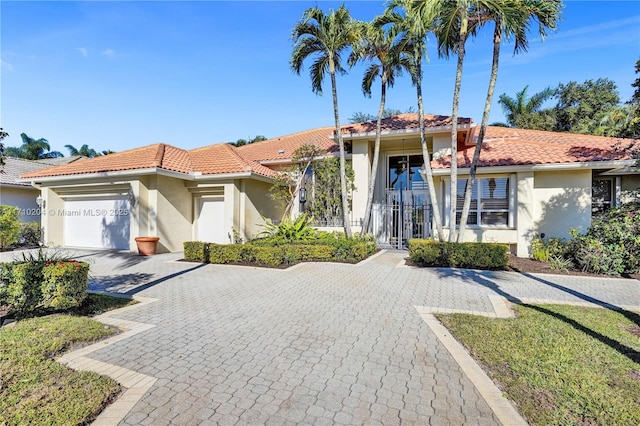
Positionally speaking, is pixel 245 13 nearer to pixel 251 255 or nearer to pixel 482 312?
pixel 251 255

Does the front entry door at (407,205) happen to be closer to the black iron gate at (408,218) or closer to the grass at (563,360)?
the black iron gate at (408,218)

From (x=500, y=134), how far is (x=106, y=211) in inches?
932

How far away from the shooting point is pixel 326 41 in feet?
43.2

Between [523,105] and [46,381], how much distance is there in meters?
37.0

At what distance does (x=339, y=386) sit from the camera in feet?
11.8

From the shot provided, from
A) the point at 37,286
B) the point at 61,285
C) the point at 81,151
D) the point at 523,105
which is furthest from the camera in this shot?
the point at 81,151

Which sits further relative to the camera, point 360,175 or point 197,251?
point 360,175

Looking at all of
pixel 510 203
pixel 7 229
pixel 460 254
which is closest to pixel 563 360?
pixel 460 254

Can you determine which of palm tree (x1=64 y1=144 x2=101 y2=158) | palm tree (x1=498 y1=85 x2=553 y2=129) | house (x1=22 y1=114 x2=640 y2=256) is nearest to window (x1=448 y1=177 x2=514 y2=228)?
house (x1=22 y1=114 x2=640 y2=256)

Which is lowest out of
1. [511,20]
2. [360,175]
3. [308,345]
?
[308,345]

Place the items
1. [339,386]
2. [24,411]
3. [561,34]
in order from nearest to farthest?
[24,411], [339,386], [561,34]

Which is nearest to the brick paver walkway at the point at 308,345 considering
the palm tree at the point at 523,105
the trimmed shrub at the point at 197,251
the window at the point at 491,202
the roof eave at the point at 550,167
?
the trimmed shrub at the point at 197,251

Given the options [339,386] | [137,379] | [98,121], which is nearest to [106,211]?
[98,121]

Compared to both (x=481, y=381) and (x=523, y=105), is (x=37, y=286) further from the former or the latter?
(x=523, y=105)
